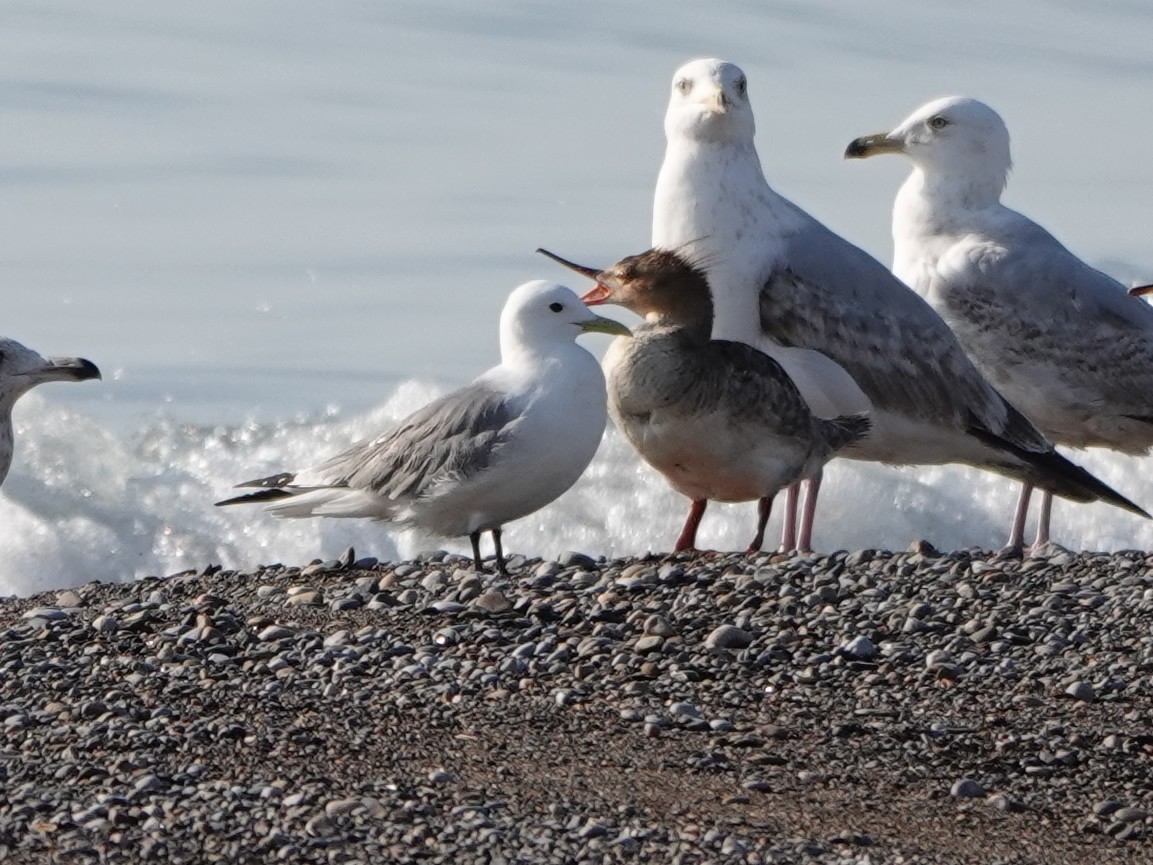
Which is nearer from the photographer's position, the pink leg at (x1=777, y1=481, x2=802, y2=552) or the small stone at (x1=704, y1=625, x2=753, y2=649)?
the small stone at (x1=704, y1=625, x2=753, y2=649)

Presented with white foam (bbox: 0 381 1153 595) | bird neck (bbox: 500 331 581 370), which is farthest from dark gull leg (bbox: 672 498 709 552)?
white foam (bbox: 0 381 1153 595)

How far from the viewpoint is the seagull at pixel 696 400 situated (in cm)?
898

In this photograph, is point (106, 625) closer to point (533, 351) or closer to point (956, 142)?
point (533, 351)

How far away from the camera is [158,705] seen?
692cm

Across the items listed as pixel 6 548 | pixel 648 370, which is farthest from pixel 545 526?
pixel 648 370

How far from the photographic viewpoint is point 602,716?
6.73 metres

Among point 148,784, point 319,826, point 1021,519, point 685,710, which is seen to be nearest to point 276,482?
point 685,710

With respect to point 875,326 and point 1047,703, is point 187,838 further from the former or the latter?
point 875,326

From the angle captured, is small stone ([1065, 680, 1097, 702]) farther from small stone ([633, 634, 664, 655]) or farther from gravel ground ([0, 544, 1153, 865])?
small stone ([633, 634, 664, 655])

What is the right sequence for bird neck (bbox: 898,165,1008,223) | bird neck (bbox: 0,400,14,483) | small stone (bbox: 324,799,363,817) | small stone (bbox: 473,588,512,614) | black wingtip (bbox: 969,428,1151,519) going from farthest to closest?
bird neck (bbox: 898,165,1008,223) → black wingtip (bbox: 969,428,1151,519) → bird neck (bbox: 0,400,14,483) → small stone (bbox: 473,588,512,614) → small stone (bbox: 324,799,363,817)

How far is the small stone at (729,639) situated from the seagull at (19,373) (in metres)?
3.44

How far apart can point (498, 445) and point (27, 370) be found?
7.58 ft

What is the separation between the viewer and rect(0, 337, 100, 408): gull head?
371 inches

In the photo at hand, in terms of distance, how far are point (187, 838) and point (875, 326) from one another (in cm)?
534
